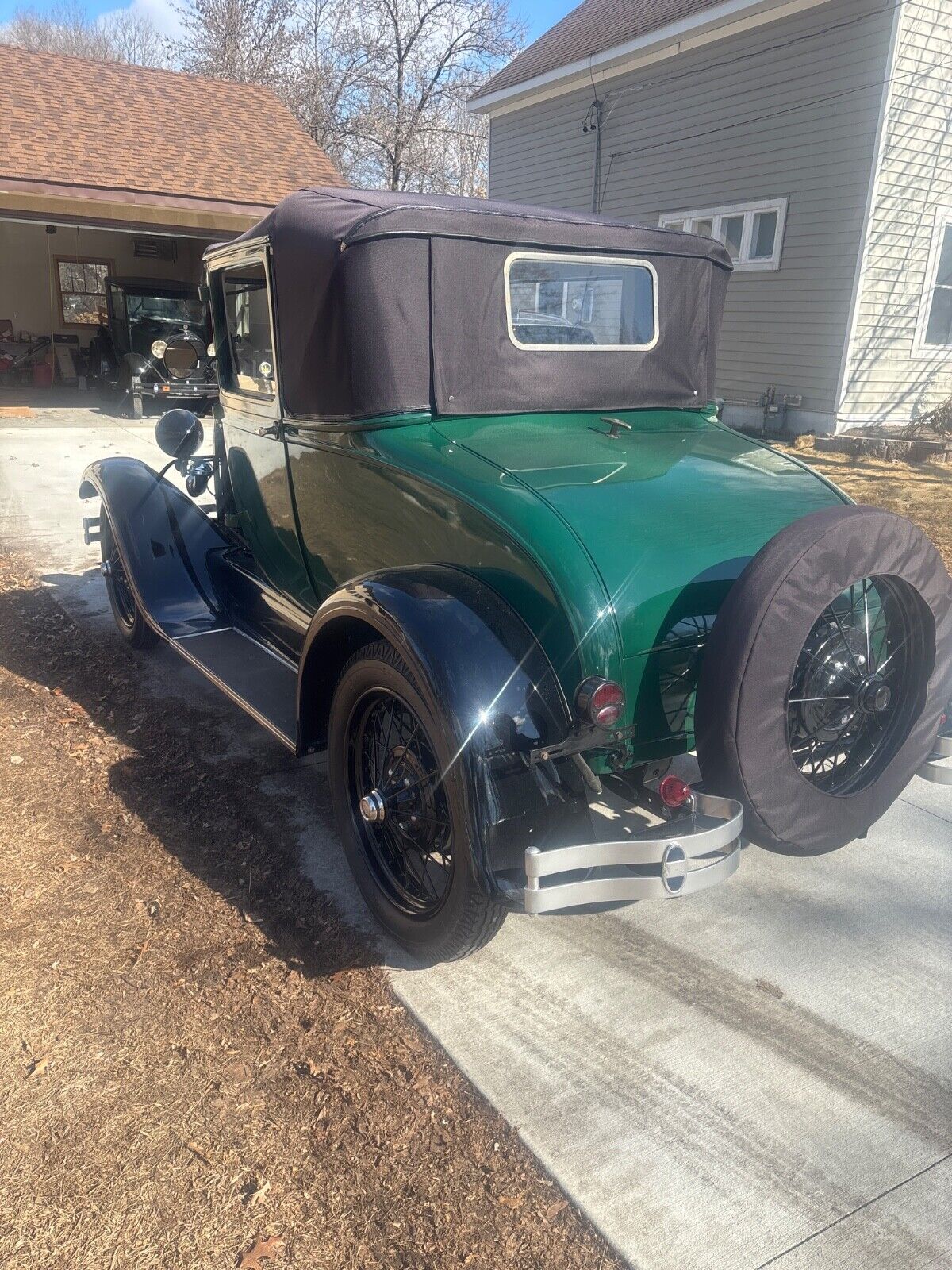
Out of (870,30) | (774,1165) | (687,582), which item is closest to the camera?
(774,1165)

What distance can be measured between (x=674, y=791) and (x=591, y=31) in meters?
16.2

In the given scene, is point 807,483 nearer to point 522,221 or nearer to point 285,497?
point 522,221

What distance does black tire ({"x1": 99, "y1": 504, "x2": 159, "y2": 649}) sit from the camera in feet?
17.0

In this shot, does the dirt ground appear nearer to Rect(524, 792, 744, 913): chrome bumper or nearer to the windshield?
Rect(524, 792, 744, 913): chrome bumper

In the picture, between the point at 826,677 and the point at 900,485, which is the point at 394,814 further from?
the point at 900,485

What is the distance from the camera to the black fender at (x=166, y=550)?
4457 millimetres

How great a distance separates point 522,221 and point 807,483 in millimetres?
1311

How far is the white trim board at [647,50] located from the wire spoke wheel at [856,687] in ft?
37.3

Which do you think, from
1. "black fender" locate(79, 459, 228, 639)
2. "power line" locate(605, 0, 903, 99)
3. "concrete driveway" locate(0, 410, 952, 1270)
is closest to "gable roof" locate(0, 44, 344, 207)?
"power line" locate(605, 0, 903, 99)

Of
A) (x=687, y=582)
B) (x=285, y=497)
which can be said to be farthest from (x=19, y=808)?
(x=687, y=582)

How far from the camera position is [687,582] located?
8.70 ft

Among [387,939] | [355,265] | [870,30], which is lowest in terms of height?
[387,939]

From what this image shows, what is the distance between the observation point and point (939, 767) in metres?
3.06

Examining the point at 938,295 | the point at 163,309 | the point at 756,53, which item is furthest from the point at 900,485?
the point at 163,309
